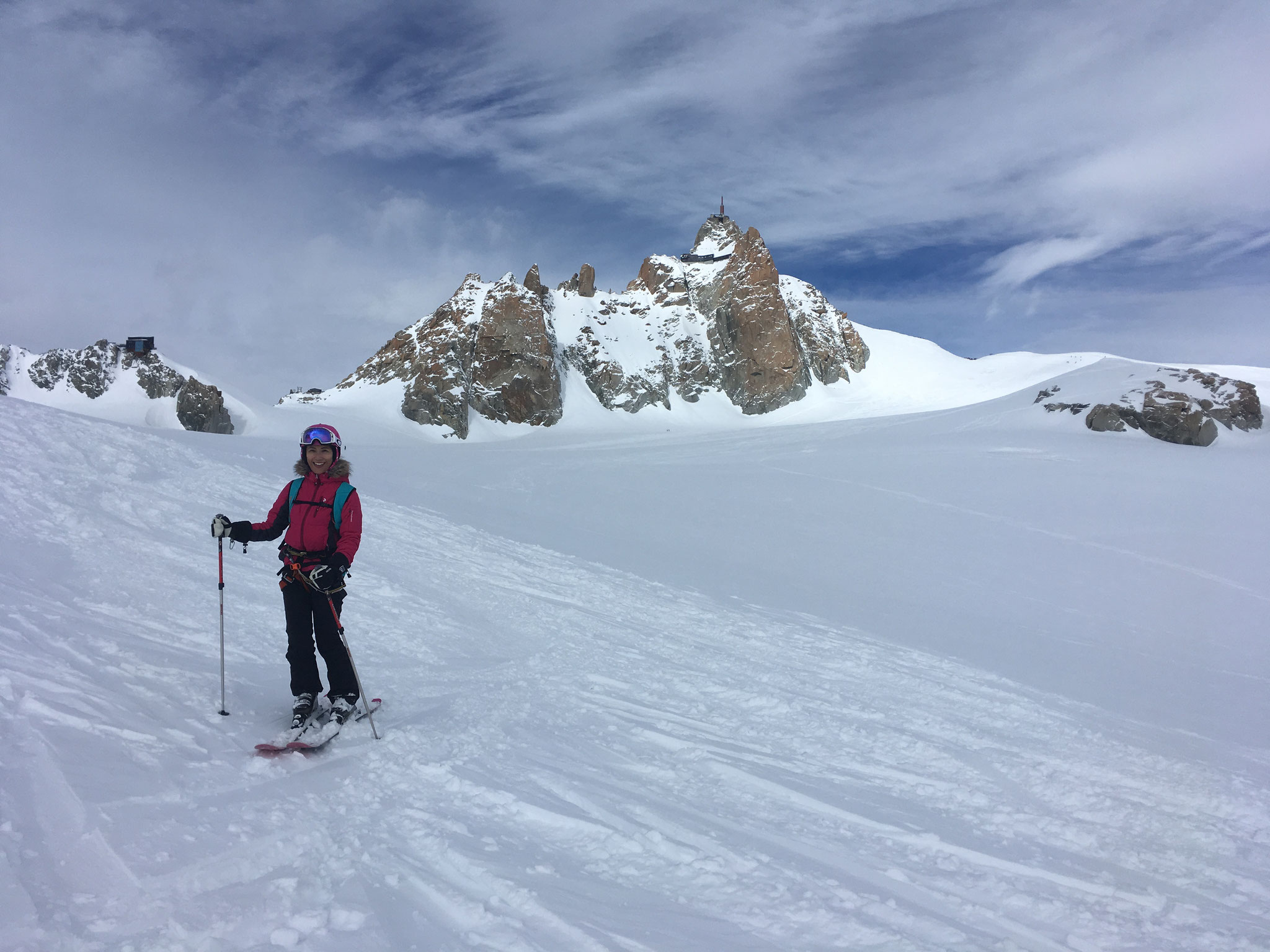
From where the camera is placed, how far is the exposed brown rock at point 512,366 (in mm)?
65562

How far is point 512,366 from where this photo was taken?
66062mm

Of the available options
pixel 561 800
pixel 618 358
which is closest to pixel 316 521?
pixel 561 800

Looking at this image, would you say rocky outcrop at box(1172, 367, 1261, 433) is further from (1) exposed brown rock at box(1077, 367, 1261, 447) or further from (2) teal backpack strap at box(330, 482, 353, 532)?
(2) teal backpack strap at box(330, 482, 353, 532)

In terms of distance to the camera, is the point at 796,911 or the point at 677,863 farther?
the point at 677,863

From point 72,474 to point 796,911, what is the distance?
38.6 feet

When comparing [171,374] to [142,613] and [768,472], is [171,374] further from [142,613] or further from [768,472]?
[142,613]

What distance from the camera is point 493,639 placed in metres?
7.21

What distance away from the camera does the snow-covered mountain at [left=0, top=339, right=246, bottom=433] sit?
52906 mm

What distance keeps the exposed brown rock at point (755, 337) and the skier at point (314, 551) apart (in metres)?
71.4

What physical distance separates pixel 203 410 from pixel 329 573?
57618 millimetres

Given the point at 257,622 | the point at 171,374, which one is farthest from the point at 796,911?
the point at 171,374

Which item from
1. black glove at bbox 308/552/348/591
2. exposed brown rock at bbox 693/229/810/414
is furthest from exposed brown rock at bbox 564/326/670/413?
black glove at bbox 308/552/348/591

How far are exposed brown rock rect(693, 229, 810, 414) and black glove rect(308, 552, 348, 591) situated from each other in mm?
71575

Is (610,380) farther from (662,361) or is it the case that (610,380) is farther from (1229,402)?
(1229,402)
